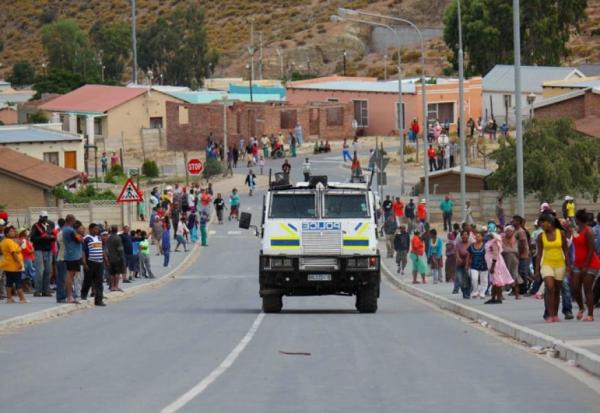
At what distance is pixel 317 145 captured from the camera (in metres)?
94.8

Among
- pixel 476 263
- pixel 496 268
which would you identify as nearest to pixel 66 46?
pixel 476 263

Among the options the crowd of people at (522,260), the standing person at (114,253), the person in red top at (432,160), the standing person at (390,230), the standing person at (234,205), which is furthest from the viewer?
the person in red top at (432,160)

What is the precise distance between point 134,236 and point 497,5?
236 ft

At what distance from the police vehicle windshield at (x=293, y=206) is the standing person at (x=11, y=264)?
17.6ft

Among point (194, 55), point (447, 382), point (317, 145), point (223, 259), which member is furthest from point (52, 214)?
point (194, 55)

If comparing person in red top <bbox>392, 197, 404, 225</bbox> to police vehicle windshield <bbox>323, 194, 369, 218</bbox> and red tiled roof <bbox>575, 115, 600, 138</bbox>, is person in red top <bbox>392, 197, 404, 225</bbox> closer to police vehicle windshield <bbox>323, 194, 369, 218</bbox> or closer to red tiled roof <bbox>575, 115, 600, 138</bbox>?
red tiled roof <bbox>575, 115, 600, 138</bbox>

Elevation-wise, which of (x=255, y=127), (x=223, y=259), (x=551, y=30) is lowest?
(x=223, y=259)

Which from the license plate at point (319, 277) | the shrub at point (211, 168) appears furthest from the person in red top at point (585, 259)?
the shrub at point (211, 168)

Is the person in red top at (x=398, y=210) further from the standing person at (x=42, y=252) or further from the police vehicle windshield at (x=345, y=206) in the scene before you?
the police vehicle windshield at (x=345, y=206)

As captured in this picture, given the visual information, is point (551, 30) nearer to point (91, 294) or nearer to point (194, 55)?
point (194, 55)

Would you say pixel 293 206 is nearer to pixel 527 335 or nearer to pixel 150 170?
pixel 527 335

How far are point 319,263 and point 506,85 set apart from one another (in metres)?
72.0

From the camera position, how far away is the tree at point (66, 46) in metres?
160

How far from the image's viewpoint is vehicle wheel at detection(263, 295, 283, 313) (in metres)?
29.5
